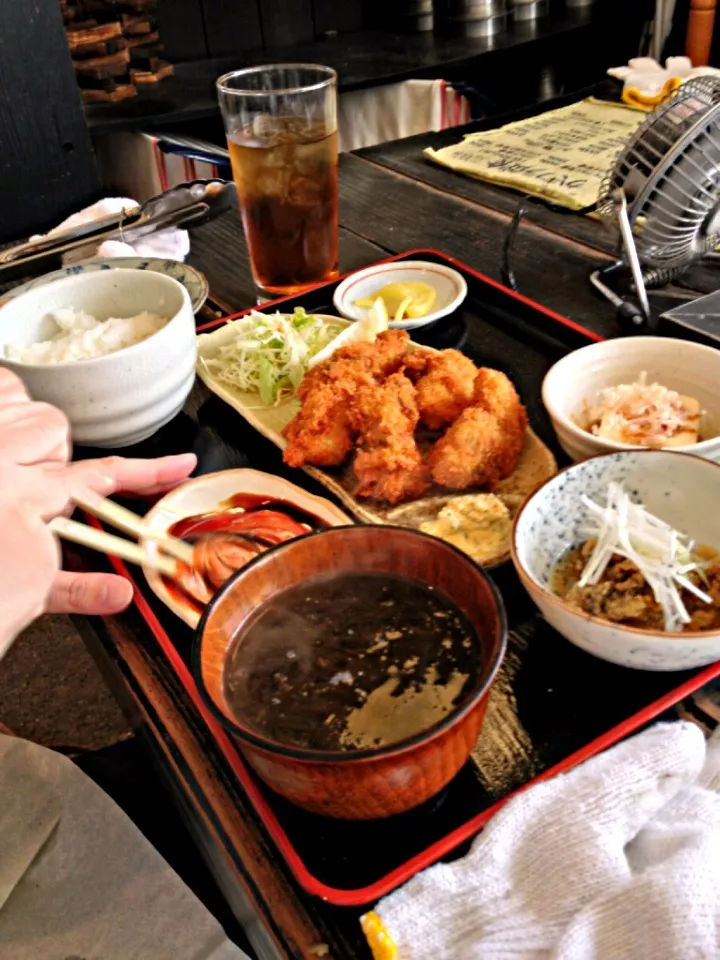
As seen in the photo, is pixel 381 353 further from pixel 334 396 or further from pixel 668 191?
pixel 668 191

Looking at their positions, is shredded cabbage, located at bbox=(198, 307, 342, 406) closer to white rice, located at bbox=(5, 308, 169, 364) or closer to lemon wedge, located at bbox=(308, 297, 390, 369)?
lemon wedge, located at bbox=(308, 297, 390, 369)

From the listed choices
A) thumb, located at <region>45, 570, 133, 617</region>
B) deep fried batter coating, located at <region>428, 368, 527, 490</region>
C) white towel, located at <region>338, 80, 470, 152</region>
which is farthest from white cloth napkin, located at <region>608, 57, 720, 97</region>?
thumb, located at <region>45, 570, 133, 617</region>

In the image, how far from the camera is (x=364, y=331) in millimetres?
1893

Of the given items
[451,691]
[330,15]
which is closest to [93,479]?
[451,691]

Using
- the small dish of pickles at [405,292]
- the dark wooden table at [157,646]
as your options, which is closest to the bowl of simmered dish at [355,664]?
the dark wooden table at [157,646]

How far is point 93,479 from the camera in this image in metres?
1.35

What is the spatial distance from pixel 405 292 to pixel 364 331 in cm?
22

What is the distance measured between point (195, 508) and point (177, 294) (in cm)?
52

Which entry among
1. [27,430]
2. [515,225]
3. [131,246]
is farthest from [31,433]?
[515,225]

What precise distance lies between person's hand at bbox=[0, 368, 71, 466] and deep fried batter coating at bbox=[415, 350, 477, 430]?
26.8 inches

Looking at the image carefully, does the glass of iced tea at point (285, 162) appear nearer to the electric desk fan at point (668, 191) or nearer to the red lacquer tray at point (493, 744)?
the electric desk fan at point (668, 191)

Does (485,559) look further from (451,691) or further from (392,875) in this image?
(392,875)

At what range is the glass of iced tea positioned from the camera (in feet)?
6.68

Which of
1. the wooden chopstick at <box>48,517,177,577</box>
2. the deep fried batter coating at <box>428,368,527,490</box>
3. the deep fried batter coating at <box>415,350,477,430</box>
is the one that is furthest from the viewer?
the deep fried batter coating at <box>415,350,477,430</box>
